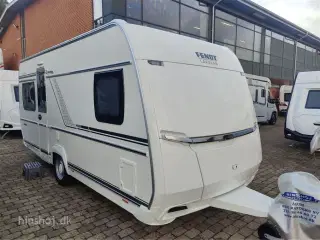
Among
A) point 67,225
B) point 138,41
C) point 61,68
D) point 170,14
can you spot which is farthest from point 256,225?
point 170,14

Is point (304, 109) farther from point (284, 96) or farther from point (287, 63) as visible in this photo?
point (287, 63)

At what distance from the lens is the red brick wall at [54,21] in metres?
12.1

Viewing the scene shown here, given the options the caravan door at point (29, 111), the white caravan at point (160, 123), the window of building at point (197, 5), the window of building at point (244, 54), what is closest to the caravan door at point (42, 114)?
the caravan door at point (29, 111)

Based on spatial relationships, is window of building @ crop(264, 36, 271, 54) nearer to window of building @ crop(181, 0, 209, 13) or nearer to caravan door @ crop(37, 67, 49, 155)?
window of building @ crop(181, 0, 209, 13)

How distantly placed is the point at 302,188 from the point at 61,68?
4170mm

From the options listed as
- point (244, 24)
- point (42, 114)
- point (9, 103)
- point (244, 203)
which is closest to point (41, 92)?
point (42, 114)

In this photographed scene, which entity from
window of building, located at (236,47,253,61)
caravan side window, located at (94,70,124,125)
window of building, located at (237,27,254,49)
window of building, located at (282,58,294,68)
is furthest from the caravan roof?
window of building, located at (282,58,294,68)

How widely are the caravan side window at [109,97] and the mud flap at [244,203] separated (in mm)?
1616

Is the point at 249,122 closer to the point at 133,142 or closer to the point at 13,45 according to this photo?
the point at 133,142

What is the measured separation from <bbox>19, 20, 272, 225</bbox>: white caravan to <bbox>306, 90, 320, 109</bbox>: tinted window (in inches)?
225

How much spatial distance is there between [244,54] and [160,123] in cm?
1884

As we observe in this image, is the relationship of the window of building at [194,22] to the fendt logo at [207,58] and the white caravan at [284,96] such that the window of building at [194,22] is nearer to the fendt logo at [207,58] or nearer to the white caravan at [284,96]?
the white caravan at [284,96]

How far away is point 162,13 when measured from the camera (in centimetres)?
1364

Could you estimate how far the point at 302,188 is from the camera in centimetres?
259
